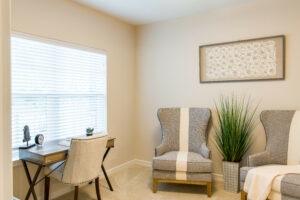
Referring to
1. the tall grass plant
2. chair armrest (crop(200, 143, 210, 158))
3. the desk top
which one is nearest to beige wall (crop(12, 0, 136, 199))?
the desk top

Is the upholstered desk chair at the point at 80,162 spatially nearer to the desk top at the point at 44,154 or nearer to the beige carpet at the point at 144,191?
the desk top at the point at 44,154

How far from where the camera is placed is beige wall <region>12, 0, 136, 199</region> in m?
2.40

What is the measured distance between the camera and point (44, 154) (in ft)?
6.95

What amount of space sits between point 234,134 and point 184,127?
73 cm

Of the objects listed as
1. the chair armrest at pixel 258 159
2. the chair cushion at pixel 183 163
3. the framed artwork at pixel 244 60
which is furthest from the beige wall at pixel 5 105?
the framed artwork at pixel 244 60

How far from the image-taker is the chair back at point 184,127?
3.16 meters

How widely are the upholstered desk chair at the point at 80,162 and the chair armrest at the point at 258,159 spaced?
1620mm

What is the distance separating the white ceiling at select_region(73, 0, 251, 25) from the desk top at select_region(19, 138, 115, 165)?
1878 millimetres

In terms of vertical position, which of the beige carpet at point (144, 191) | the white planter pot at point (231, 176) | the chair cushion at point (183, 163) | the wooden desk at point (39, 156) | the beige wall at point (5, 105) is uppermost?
the beige wall at point (5, 105)

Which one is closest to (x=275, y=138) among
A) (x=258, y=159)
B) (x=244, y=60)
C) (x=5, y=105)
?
(x=258, y=159)

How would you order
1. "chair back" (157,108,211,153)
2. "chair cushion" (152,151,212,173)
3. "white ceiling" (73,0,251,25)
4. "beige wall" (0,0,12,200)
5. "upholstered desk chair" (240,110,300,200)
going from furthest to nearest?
1. "chair back" (157,108,211,153)
2. "white ceiling" (73,0,251,25)
3. "chair cushion" (152,151,212,173)
4. "upholstered desk chair" (240,110,300,200)
5. "beige wall" (0,0,12,200)

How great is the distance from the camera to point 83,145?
215 cm

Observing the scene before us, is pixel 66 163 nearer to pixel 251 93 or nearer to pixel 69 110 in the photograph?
pixel 69 110

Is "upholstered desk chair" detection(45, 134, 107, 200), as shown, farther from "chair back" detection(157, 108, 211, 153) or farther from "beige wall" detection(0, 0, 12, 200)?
"beige wall" detection(0, 0, 12, 200)
